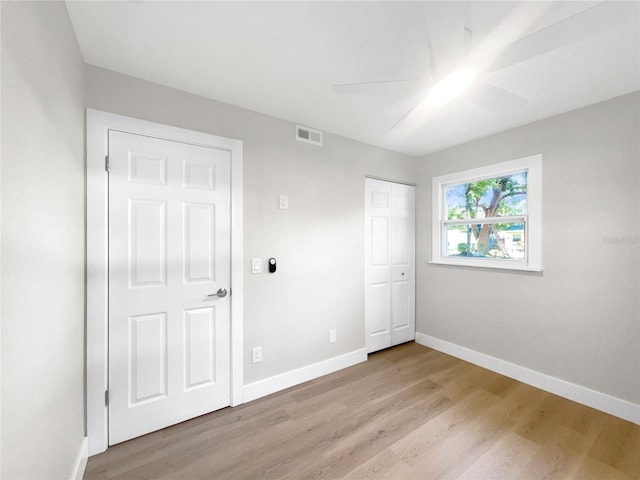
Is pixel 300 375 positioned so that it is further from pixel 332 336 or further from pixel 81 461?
pixel 81 461

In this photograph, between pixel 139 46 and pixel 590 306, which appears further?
pixel 590 306

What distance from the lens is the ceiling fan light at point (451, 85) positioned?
1.41 meters

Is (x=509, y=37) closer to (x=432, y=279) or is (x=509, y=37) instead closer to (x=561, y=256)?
(x=561, y=256)

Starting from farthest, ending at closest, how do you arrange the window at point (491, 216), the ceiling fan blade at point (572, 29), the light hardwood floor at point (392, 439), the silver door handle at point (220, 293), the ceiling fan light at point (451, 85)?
the window at point (491, 216) < the silver door handle at point (220, 293) < the light hardwood floor at point (392, 439) < the ceiling fan light at point (451, 85) < the ceiling fan blade at point (572, 29)

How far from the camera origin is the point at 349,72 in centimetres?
180

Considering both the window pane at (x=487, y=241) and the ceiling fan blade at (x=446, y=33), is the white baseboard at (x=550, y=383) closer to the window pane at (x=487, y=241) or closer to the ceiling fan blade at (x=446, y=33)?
the window pane at (x=487, y=241)

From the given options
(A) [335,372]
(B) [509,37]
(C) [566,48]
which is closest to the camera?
(B) [509,37]

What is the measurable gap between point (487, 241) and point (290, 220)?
219 cm

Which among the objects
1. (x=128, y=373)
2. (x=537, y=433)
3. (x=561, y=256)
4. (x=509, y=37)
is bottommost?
(x=537, y=433)

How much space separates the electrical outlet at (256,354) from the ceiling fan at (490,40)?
2.07 meters

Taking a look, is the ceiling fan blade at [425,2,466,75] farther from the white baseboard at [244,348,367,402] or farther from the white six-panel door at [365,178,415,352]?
the white baseboard at [244,348,367,402]

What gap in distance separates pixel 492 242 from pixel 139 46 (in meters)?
3.44

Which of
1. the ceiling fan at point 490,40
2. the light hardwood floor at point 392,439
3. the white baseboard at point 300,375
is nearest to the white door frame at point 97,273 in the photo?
the light hardwood floor at point 392,439

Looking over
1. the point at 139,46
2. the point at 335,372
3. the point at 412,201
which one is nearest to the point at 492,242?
the point at 412,201
